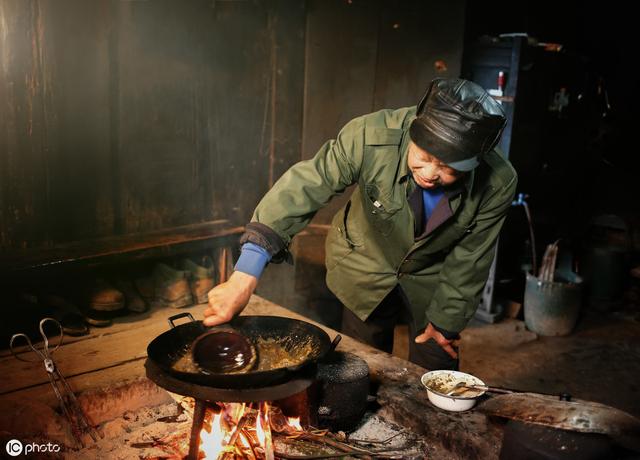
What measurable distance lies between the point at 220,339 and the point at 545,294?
5.57 meters

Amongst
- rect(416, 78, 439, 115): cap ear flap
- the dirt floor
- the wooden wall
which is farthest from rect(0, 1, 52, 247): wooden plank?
the dirt floor

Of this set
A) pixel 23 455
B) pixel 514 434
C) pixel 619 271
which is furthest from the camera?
pixel 619 271

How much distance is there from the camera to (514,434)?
2.56 meters

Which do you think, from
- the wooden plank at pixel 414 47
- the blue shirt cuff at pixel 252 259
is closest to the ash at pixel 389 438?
the blue shirt cuff at pixel 252 259

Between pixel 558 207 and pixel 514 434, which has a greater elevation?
pixel 514 434

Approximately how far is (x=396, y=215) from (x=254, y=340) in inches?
43.8

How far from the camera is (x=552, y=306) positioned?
721 centimetres

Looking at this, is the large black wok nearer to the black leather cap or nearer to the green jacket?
the green jacket

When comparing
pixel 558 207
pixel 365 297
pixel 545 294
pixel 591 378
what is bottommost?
pixel 591 378

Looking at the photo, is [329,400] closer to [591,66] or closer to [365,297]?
[365,297]

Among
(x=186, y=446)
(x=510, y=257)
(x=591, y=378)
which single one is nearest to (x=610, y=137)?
(x=510, y=257)

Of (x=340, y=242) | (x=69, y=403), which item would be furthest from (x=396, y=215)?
(x=69, y=403)

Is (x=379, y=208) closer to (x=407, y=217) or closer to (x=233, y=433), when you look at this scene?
(x=407, y=217)

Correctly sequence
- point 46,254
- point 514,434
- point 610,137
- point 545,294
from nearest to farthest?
point 514,434
point 46,254
point 545,294
point 610,137
